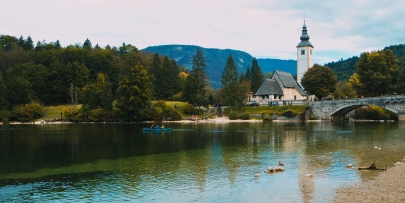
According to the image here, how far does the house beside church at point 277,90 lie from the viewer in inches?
4141

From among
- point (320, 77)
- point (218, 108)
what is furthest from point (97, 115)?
point (320, 77)

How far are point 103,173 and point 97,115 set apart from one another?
6937 cm

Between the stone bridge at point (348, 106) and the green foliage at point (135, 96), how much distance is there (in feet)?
132

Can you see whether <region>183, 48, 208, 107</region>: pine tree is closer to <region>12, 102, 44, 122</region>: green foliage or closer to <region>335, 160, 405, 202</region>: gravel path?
<region>12, 102, 44, 122</region>: green foliage

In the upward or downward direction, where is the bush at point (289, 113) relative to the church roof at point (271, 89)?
downward

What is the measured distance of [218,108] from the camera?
105 metres

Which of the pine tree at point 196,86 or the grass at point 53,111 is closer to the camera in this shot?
the grass at point 53,111

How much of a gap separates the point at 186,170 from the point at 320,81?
268 ft

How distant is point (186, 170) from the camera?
2780 cm

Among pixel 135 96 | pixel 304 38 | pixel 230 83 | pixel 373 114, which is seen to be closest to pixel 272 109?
pixel 230 83

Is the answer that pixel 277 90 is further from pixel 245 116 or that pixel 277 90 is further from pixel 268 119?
pixel 268 119

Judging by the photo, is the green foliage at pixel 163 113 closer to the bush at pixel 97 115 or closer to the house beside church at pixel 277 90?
the bush at pixel 97 115

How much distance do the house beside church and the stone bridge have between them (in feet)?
44.5

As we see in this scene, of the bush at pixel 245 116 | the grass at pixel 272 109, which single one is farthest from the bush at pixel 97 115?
the grass at pixel 272 109
